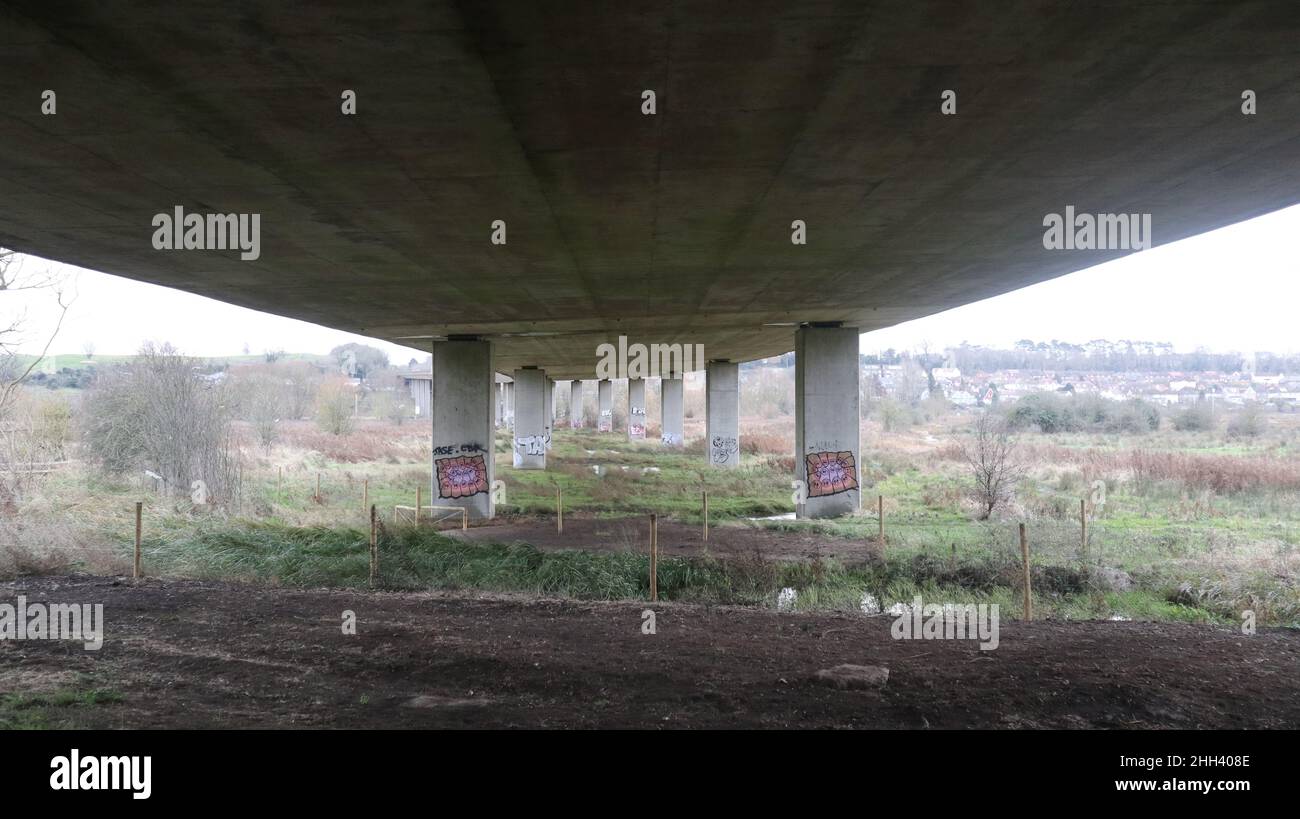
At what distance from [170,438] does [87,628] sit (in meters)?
19.0

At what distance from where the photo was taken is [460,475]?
27.4 m

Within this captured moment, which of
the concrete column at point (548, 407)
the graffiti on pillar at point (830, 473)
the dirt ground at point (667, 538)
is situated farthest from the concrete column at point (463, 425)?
the concrete column at point (548, 407)

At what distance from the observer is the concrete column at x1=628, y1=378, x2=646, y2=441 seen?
81312 millimetres

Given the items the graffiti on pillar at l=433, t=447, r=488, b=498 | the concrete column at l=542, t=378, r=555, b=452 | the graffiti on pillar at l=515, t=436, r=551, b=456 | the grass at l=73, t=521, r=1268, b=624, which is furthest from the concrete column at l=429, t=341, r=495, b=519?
the concrete column at l=542, t=378, r=555, b=452

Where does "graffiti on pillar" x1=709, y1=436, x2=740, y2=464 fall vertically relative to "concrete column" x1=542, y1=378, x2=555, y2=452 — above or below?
below

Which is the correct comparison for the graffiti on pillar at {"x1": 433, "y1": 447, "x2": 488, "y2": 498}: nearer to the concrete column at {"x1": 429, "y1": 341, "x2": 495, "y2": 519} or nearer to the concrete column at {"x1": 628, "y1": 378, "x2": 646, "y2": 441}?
the concrete column at {"x1": 429, "y1": 341, "x2": 495, "y2": 519}

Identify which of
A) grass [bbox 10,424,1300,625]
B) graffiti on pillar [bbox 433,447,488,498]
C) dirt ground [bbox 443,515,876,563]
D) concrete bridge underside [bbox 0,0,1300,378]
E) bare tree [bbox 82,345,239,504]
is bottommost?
dirt ground [bbox 443,515,876,563]

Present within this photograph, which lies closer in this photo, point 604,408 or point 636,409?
point 636,409

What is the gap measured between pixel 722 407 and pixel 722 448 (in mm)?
3348

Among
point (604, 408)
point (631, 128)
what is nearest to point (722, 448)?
point (631, 128)

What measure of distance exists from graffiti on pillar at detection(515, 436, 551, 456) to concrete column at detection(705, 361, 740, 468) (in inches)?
458

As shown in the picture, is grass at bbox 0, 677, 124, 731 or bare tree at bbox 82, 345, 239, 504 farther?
bare tree at bbox 82, 345, 239, 504

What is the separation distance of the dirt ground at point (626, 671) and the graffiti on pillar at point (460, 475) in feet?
50.1

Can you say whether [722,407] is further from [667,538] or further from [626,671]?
[626,671]
